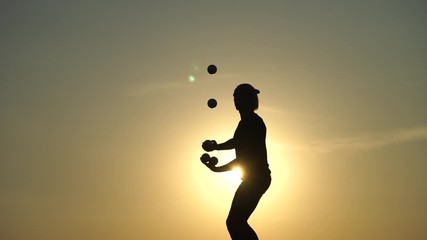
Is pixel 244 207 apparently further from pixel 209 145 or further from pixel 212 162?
pixel 209 145

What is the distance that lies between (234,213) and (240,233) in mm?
358

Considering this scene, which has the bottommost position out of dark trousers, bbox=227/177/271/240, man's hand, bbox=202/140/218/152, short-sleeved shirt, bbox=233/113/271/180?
dark trousers, bbox=227/177/271/240

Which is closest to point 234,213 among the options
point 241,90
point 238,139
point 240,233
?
point 240,233

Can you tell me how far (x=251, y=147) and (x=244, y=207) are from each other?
1.09 metres

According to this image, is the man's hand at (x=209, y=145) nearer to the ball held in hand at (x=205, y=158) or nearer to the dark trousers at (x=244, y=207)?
the ball held in hand at (x=205, y=158)

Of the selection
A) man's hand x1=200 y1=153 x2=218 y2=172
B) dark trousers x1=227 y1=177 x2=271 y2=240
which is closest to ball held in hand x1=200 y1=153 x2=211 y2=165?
man's hand x1=200 y1=153 x2=218 y2=172

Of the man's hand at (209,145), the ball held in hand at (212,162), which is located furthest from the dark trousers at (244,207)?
the man's hand at (209,145)

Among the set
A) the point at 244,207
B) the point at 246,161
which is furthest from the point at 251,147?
the point at 244,207

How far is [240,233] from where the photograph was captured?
11.1 metres

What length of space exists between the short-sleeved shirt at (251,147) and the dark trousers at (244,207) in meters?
0.14

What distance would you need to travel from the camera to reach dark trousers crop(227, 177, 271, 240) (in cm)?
1106

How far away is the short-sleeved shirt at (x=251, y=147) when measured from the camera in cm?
1138

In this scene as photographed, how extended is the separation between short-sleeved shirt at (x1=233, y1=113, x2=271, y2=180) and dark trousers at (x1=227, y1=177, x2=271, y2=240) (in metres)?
0.14

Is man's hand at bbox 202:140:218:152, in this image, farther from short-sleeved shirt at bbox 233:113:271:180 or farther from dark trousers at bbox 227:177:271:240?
dark trousers at bbox 227:177:271:240
